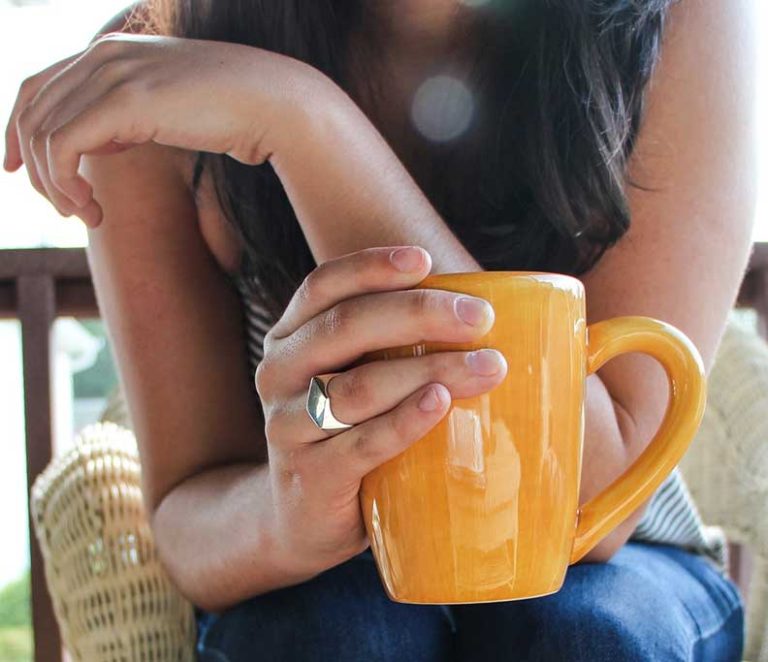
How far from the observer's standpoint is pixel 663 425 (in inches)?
20.3

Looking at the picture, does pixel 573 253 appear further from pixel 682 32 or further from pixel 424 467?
pixel 424 467

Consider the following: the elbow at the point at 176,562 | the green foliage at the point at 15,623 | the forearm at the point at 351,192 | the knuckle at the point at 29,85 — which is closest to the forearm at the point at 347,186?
the forearm at the point at 351,192

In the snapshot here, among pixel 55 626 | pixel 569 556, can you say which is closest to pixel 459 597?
pixel 569 556

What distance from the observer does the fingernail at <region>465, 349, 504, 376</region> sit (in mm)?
434

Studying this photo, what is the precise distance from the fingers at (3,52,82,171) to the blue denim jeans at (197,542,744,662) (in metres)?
0.38

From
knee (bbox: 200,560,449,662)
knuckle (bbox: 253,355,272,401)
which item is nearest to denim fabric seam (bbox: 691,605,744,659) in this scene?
knee (bbox: 200,560,449,662)

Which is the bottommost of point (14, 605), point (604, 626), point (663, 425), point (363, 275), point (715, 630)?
point (14, 605)

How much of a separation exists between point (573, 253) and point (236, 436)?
35cm

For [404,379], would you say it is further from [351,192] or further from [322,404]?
[351,192]

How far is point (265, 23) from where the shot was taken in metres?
0.82

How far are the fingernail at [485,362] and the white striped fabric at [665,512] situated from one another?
0.45 meters

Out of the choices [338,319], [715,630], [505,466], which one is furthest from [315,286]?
[715,630]

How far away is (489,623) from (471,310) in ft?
1.08

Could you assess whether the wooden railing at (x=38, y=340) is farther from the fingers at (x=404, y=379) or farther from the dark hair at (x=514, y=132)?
the fingers at (x=404, y=379)
